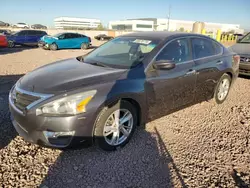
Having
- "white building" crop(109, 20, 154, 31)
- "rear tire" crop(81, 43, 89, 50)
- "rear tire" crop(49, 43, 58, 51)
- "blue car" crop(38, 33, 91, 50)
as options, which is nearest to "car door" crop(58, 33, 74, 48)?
"blue car" crop(38, 33, 91, 50)

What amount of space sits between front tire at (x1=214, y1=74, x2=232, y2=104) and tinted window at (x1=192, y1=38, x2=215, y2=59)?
73cm

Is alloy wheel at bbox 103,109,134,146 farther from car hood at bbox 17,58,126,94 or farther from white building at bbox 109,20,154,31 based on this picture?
white building at bbox 109,20,154,31

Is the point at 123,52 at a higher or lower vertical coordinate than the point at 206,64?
higher

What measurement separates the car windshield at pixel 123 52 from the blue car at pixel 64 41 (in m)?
13.2

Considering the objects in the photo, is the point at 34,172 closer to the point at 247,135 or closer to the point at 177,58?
the point at 177,58

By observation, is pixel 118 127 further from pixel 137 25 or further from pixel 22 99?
pixel 137 25

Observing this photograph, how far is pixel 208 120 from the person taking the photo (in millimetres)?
4168

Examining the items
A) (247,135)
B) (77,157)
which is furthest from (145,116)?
(247,135)

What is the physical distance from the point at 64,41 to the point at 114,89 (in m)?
15.4

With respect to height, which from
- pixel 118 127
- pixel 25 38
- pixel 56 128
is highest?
pixel 56 128

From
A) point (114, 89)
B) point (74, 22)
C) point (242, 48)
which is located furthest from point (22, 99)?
point (74, 22)

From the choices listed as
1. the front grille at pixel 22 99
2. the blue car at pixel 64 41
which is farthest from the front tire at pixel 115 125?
the blue car at pixel 64 41

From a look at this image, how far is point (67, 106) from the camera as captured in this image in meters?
2.53

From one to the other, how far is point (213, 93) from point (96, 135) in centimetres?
300
